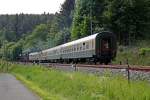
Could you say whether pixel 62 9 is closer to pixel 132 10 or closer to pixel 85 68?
pixel 132 10

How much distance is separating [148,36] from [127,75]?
164 ft

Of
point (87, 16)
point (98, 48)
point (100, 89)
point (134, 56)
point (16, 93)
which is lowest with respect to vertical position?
point (16, 93)

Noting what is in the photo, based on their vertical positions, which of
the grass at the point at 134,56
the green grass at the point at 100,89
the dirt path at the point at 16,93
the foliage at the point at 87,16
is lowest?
the dirt path at the point at 16,93

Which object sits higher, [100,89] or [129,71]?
[129,71]

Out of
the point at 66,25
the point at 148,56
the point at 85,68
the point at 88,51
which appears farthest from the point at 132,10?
the point at 66,25

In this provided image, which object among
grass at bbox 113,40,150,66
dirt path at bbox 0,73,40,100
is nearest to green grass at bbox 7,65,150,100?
dirt path at bbox 0,73,40,100

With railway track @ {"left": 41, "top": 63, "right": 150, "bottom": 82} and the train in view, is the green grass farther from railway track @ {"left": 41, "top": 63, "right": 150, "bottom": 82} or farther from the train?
the train

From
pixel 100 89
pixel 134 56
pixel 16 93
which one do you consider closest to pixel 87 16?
pixel 134 56

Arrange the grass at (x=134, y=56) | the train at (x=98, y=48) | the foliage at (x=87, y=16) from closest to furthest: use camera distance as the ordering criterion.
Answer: the train at (x=98, y=48) < the grass at (x=134, y=56) < the foliage at (x=87, y=16)

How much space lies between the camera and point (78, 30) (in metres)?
81.7

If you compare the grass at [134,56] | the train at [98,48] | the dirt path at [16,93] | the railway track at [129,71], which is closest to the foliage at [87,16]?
the grass at [134,56]

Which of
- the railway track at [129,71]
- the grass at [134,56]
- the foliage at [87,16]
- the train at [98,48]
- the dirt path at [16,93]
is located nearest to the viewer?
the railway track at [129,71]

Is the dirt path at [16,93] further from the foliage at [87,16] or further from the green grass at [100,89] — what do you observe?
the foliage at [87,16]

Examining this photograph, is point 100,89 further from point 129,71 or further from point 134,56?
point 134,56
